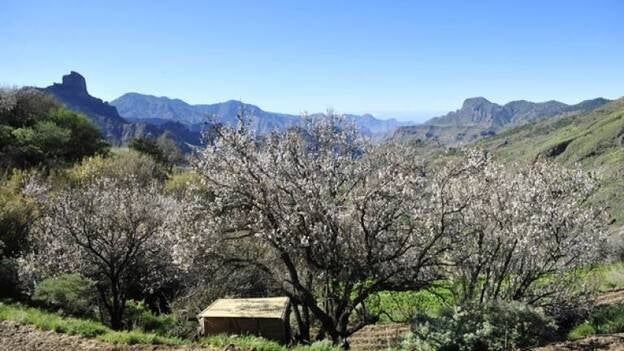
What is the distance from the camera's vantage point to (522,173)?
21875mm

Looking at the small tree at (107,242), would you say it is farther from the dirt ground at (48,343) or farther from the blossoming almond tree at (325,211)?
the dirt ground at (48,343)

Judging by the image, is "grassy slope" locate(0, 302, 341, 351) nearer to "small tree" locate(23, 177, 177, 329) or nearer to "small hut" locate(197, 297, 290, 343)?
"small hut" locate(197, 297, 290, 343)

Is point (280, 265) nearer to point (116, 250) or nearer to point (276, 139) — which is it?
point (276, 139)

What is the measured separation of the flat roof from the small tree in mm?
4148

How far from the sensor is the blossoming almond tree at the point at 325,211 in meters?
14.8

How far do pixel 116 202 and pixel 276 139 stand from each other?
1188 cm

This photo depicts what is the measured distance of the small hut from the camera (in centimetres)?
1773

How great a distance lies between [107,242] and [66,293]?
262 cm

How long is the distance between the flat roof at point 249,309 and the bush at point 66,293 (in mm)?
6566

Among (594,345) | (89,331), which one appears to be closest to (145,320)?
(89,331)

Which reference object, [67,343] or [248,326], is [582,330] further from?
[67,343]

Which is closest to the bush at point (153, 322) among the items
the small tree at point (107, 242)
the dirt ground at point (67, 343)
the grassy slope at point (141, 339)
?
the small tree at point (107, 242)

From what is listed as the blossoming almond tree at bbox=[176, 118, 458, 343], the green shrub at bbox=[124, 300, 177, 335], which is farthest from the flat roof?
the green shrub at bbox=[124, 300, 177, 335]

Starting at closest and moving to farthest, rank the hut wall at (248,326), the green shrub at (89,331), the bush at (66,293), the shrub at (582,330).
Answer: the green shrub at (89,331) → the shrub at (582,330) → the hut wall at (248,326) → the bush at (66,293)
